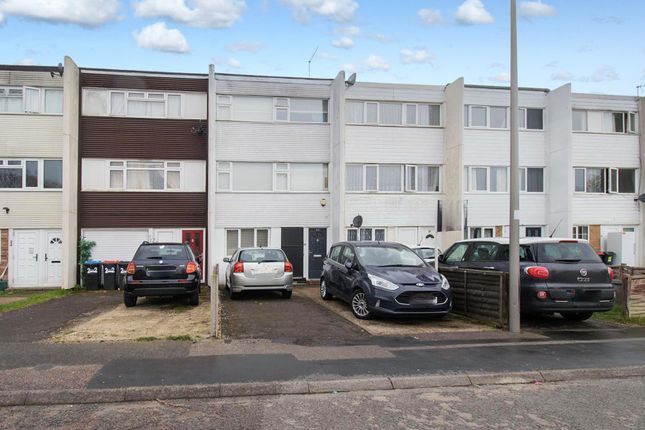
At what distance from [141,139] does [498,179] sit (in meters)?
14.4

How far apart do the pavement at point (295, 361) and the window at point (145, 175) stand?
1027 centimetres

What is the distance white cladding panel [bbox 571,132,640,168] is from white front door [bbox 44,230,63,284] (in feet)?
67.6

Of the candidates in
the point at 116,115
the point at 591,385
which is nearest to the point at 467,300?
the point at 591,385

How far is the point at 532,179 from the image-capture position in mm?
23031

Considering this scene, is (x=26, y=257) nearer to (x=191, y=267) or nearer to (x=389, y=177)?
(x=191, y=267)

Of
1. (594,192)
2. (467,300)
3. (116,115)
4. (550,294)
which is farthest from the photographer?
(594,192)

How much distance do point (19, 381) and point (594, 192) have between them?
22.9 m

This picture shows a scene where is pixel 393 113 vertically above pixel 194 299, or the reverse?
pixel 393 113

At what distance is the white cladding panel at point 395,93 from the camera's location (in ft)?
70.6

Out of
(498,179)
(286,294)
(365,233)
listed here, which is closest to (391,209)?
(365,233)

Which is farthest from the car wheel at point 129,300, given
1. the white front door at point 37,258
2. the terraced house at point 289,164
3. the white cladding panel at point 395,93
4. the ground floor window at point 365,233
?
the white cladding panel at point 395,93

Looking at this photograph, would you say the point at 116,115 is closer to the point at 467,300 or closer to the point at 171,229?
the point at 171,229

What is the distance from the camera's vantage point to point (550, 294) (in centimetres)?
983

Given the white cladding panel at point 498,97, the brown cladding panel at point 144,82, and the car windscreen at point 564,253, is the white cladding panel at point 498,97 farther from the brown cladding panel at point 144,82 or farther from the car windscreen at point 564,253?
the car windscreen at point 564,253
